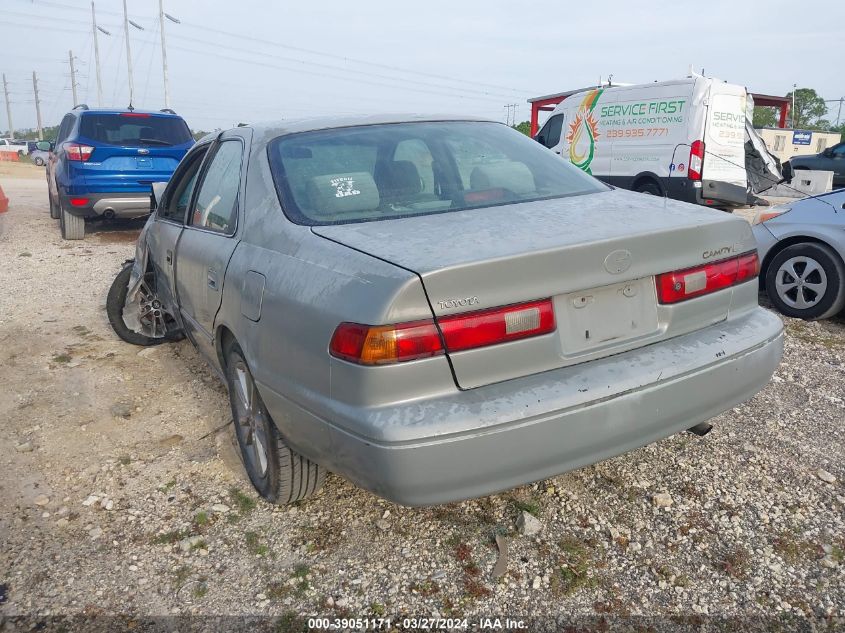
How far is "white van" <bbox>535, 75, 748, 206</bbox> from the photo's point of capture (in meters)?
11.2

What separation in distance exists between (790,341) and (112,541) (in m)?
4.54

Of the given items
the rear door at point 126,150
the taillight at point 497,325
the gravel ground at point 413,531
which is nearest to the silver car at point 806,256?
the gravel ground at point 413,531

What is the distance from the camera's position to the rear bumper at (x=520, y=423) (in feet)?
6.53

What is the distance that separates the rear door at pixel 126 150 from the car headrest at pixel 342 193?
7331 mm

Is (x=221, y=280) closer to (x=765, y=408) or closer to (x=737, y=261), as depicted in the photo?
(x=737, y=261)

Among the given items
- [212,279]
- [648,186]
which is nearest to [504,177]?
[212,279]

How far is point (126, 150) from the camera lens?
30.2 feet

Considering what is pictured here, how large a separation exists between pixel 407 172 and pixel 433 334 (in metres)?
1.17

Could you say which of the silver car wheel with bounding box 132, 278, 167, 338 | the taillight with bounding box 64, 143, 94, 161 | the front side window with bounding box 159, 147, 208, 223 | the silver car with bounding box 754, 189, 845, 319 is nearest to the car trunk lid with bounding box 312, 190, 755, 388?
the front side window with bounding box 159, 147, 208, 223

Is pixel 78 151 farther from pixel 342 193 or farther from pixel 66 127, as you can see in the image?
pixel 342 193

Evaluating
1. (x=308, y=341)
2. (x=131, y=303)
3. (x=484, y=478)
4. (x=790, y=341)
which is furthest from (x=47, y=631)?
(x=790, y=341)

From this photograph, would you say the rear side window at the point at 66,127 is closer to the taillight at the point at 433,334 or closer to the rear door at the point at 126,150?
the rear door at the point at 126,150

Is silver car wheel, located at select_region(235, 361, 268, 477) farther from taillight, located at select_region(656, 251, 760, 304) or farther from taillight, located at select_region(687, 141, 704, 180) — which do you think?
taillight, located at select_region(687, 141, 704, 180)

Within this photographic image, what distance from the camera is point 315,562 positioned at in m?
2.54
